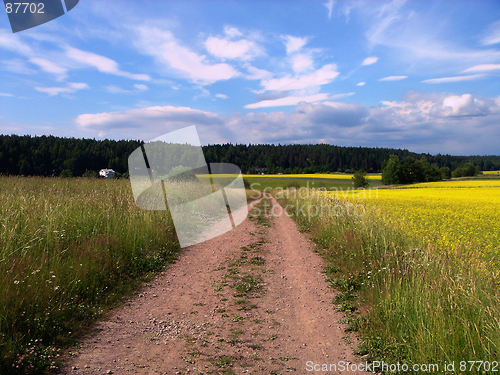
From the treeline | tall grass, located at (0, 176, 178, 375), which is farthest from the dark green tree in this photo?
tall grass, located at (0, 176, 178, 375)

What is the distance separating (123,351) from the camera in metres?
3.56

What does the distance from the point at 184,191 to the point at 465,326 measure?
14.8 meters

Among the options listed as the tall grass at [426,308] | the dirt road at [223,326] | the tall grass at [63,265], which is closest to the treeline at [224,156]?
the tall grass at [63,265]

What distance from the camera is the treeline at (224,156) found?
108ft

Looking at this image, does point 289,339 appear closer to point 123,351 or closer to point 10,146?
point 123,351

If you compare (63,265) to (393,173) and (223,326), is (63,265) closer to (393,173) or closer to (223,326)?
(223,326)

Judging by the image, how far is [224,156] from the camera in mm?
91625

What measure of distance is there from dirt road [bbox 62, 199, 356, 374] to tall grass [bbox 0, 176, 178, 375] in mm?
420

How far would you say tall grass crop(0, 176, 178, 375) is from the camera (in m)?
3.49

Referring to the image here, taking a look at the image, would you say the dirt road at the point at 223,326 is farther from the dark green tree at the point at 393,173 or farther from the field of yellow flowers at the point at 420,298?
the dark green tree at the point at 393,173

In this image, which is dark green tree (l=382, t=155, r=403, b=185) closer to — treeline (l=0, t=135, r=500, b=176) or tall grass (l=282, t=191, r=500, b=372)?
treeline (l=0, t=135, r=500, b=176)

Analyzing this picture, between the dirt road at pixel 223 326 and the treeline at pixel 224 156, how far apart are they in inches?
1285

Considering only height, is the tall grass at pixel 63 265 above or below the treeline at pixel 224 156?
below

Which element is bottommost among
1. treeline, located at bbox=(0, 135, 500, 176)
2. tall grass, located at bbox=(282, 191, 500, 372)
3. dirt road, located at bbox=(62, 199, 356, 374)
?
dirt road, located at bbox=(62, 199, 356, 374)
